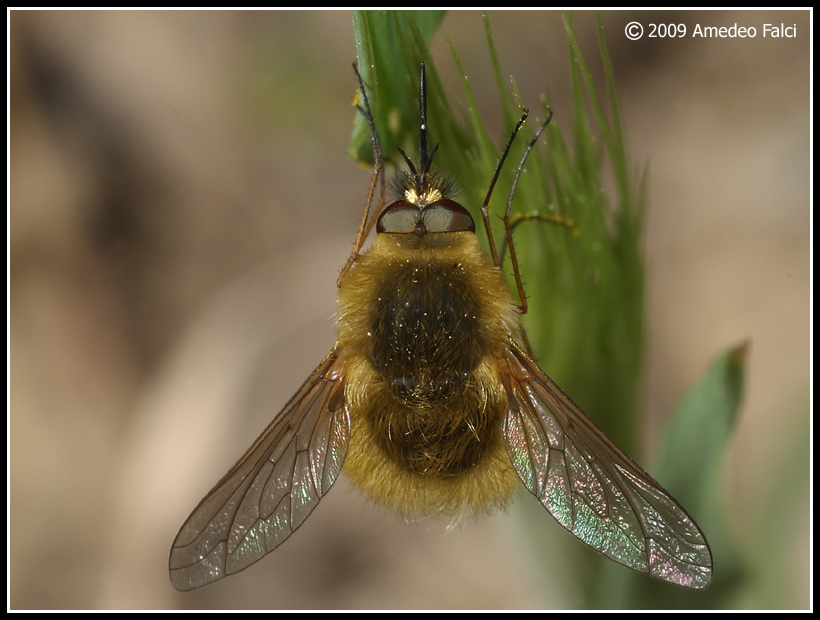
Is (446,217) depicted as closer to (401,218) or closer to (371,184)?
(401,218)

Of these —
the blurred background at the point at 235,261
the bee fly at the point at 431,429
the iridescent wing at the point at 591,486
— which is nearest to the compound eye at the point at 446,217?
the bee fly at the point at 431,429

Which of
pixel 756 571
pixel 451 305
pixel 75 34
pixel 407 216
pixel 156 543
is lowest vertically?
pixel 156 543

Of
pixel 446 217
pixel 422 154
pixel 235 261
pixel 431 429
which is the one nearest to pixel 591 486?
pixel 431 429

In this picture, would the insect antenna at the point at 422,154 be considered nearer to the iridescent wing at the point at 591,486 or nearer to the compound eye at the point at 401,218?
the compound eye at the point at 401,218

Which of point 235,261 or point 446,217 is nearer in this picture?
point 446,217

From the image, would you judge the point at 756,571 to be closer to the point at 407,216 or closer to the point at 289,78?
the point at 407,216

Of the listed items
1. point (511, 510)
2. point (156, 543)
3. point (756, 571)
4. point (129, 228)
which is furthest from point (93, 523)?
point (756, 571)
